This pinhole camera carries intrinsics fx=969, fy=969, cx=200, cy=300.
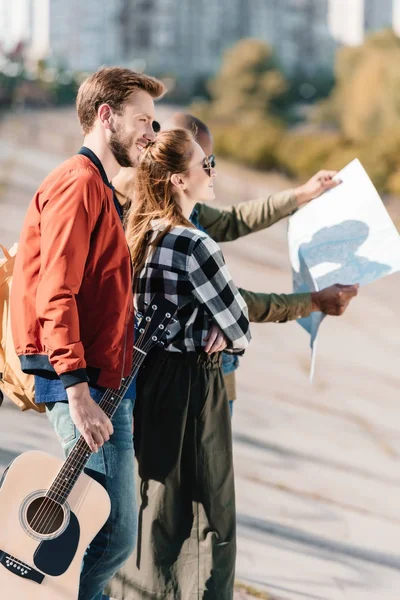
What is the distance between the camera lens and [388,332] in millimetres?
8102

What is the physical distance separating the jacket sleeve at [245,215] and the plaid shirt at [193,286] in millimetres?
740

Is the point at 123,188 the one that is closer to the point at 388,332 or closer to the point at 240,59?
the point at 388,332

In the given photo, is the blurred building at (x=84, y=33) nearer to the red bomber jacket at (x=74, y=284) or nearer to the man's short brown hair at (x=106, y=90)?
the man's short brown hair at (x=106, y=90)

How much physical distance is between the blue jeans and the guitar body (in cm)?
6

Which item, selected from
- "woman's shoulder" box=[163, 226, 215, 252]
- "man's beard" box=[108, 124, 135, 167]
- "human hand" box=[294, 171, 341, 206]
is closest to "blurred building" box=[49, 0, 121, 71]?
"human hand" box=[294, 171, 341, 206]

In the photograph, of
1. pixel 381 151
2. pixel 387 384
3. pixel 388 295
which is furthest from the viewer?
pixel 381 151

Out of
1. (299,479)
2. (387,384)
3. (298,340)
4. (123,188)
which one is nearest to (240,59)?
(298,340)

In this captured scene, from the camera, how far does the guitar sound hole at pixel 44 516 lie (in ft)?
7.31

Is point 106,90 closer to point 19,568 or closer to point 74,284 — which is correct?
point 74,284

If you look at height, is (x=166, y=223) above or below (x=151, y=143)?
below

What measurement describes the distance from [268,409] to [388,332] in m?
2.29

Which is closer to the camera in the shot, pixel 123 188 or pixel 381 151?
pixel 123 188

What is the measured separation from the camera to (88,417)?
2146 millimetres

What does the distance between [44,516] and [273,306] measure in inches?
38.2
